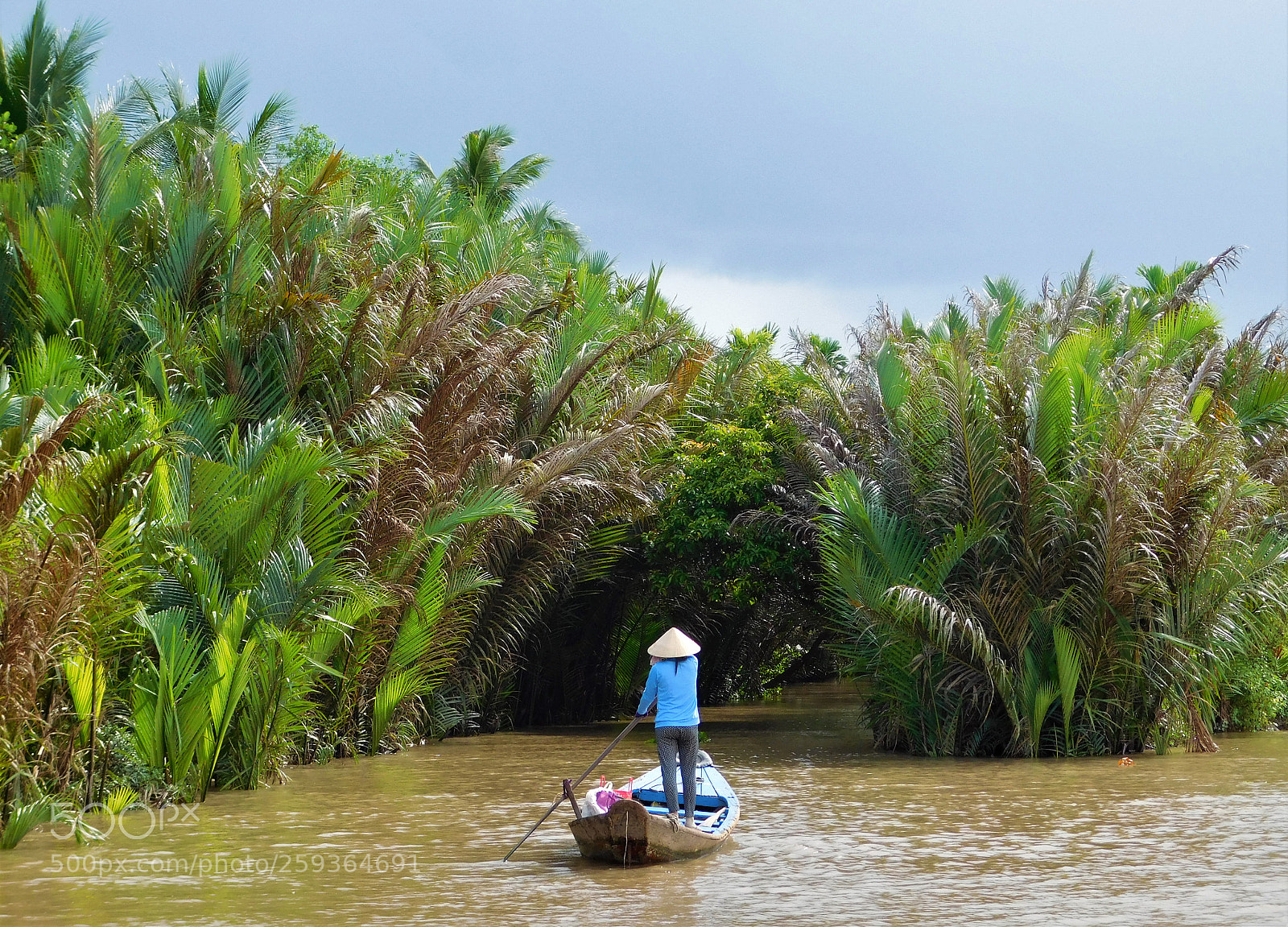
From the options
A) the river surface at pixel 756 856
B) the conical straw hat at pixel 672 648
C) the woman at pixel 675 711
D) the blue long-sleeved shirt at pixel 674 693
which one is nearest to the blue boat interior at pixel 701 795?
the river surface at pixel 756 856

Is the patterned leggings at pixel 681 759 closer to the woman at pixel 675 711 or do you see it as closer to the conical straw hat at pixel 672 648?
the woman at pixel 675 711

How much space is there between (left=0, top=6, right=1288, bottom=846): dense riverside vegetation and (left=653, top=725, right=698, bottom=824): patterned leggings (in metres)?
3.99

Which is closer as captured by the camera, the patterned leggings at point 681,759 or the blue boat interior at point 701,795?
the patterned leggings at point 681,759

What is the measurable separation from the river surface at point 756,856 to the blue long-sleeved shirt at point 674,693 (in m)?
1.04

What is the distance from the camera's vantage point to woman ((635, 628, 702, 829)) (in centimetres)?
944

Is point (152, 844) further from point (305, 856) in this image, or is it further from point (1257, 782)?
point (1257, 782)

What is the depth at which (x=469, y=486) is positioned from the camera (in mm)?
15602

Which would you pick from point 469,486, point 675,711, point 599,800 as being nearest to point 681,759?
point 675,711

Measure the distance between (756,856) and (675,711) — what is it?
1.24 meters

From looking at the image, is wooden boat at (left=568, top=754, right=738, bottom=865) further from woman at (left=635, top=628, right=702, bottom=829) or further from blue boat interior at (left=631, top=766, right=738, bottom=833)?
blue boat interior at (left=631, top=766, right=738, bottom=833)

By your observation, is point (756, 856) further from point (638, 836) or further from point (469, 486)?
point (469, 486)

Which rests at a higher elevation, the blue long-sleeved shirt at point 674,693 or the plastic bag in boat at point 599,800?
the blue long-sleeved shirt at point 674,693

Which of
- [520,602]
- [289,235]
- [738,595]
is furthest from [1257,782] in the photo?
[289,235]

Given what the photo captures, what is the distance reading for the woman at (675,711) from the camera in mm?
9438
